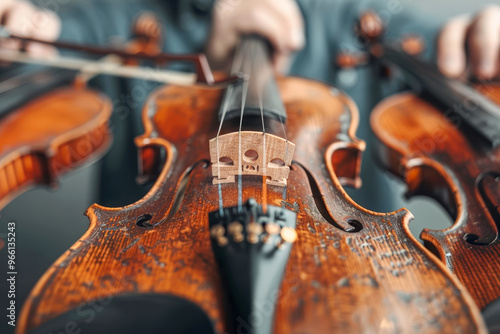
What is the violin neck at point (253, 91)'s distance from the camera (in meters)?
0.56

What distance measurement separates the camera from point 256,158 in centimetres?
42

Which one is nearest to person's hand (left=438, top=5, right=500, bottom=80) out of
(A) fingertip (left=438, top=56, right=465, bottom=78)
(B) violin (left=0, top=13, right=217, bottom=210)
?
(A) fingertip (left=438, top=56, right=465, bottom=78)

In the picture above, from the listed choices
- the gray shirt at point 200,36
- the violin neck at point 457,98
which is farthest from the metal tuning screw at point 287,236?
the gray shirt at point 200,36

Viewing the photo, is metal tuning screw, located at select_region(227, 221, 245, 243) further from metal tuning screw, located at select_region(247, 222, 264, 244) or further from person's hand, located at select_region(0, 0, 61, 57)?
person's hand, located at select_region(0, 0, 61, 57)

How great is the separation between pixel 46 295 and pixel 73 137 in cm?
53

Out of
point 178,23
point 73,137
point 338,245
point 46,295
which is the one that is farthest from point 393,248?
point 178,23

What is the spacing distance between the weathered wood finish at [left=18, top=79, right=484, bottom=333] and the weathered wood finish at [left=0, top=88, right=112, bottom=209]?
1.16ft

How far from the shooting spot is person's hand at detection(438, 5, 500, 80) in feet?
2.81

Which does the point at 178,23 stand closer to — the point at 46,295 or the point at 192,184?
the point at 192,184

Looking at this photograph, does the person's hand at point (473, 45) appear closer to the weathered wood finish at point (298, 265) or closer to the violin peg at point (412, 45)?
the violin peg at point (412, 45)

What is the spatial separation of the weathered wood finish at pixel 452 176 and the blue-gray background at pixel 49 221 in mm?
60

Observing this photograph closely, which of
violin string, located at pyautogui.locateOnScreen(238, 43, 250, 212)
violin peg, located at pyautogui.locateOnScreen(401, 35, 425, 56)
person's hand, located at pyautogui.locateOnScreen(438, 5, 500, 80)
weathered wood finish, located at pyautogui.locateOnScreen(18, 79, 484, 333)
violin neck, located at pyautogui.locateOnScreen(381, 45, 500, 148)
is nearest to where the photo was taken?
weathered wood finish, located at pyautogui.locateOnScreen(18, 79, 484, 333)

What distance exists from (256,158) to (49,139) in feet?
1.65

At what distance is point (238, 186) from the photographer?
0.41 metres
